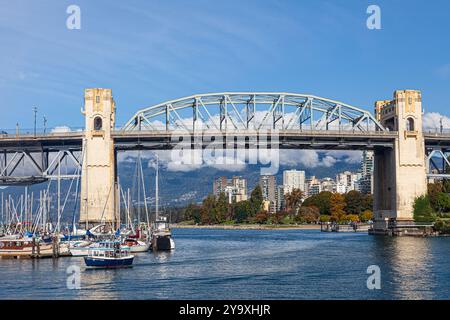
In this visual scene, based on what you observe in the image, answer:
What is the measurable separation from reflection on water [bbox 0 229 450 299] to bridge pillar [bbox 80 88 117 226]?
1878 centimetres

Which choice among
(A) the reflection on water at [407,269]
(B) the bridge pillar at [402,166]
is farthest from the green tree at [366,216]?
(A) the reflection on water at [407,269]

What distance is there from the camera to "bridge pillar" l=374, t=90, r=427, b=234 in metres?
96.8

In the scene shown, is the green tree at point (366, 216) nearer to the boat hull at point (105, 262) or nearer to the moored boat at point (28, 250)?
the moored boat at point (28, 250)

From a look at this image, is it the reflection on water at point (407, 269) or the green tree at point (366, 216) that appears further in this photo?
the green tree at point (366, 216)

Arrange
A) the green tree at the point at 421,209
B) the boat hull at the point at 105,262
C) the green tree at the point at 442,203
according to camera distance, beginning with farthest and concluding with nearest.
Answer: the green tree at the point at 442,203 → the green tree at the point at 421,209 → the boat hull at the point at 105,262

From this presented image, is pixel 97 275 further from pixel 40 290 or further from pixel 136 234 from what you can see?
pixel 136 234

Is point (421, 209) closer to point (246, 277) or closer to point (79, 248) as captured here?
point (79, 248)

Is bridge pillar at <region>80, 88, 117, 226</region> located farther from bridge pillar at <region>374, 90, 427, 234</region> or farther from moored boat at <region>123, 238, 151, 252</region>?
bridge pillar at <region>374, 90, 427, 234</region>

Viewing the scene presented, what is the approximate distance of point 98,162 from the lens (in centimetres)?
9050

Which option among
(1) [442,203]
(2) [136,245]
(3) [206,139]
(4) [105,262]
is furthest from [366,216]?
(4) [105,262]

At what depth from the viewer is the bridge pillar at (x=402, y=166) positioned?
96.8 m

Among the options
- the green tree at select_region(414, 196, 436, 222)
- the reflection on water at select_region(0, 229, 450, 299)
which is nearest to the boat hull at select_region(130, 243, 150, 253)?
the reflection on water at select_region(0, 229, 450, 299)

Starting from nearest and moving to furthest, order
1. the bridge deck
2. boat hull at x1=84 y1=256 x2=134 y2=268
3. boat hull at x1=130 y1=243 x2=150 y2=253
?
1. boat hull at x1=84 y1=256 x2=134 y2=268
2. boat hull at x1=130 y1=243 x2=150 y2=253
3. the bridge deck

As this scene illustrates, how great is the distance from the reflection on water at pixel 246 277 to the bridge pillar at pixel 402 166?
24730mm
